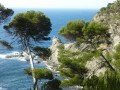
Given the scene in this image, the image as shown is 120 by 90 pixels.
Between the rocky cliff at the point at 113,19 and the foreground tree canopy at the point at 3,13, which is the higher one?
the foreground tree canopy at the point at 3,13

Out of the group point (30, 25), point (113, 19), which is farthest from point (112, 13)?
point (30, 25)

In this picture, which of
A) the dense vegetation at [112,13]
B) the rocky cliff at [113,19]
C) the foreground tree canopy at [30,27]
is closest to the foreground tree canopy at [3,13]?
the foreground tree canopy at [30,27]

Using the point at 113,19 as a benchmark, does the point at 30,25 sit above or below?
above

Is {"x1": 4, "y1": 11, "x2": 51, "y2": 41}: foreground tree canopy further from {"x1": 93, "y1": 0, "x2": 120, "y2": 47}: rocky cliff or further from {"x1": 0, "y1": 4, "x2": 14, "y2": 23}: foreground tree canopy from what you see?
{"x1": 93, "y1": 0, "x2": 120, "y2": 47}: rocky cliff

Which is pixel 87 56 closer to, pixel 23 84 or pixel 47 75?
pixel 47 75

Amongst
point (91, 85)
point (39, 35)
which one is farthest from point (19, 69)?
point (91, 85)

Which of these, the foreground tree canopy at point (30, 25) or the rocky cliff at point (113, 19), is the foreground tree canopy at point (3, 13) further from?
the rocky cliff at point (113, 19)

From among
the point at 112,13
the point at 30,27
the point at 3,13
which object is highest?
the point at 3,13

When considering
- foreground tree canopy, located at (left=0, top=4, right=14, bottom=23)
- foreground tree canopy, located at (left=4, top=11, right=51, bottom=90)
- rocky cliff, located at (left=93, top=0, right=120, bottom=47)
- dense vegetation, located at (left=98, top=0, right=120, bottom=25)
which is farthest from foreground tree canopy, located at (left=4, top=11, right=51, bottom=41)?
dense vegetation, located at (left=98, top=0, right=120, bottom=25)

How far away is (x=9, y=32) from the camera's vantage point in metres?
25.2

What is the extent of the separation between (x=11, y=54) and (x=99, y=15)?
38.6 meters

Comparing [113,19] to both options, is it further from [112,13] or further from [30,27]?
[30,27]

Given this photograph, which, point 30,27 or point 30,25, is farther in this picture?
point 30,27

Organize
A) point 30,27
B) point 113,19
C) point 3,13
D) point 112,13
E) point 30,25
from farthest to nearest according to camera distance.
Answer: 1. point 112,13
2. point 113,19
3. point 30,27
4. point 30,25
5. point 3,13
